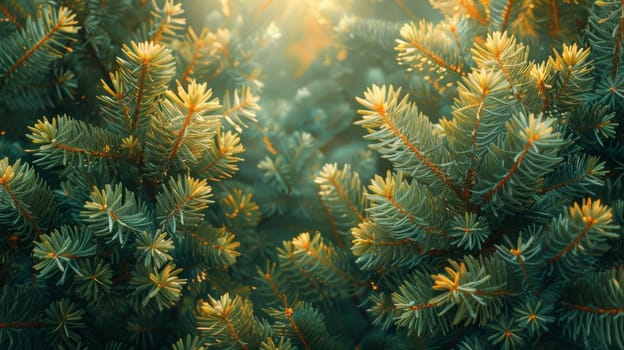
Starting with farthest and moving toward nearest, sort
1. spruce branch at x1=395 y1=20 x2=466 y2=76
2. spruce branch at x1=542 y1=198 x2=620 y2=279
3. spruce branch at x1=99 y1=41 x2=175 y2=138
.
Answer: spruce branch at x1=395 y1=20 x2=466 y2=76
spruce branch at x1=99 y1=41 x2=175 y2=138
spruce branch at x1=542 y1=198 x2=620 y2=279

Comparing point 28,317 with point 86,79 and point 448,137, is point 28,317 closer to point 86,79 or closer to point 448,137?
point 86,79

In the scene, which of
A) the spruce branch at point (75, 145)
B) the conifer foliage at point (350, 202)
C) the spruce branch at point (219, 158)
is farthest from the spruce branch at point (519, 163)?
the spruce branch at point (75, 145)

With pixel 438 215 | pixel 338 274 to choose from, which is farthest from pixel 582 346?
pixel 338 274

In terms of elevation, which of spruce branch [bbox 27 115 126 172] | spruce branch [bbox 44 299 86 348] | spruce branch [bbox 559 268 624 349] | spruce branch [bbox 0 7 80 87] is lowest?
spruce branch [bbox 44 299 86 348]

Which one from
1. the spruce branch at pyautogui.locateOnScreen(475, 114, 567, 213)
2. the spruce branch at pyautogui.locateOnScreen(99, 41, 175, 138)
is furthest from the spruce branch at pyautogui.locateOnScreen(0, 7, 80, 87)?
the spruce branch at pyautogui.locateOnScreen(475, 114, 567, 213)

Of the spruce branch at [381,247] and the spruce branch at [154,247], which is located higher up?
the spruce branch at [154,247]

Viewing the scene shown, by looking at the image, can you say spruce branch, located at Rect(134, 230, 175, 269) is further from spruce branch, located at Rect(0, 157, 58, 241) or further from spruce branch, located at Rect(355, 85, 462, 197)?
spruce branch, located at Rect(355, 85, 462, 197)

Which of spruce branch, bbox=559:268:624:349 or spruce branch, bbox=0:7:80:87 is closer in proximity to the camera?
spruce branch, bbox=559:268:624:349

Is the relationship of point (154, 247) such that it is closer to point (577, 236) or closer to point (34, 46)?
point (34, 46)

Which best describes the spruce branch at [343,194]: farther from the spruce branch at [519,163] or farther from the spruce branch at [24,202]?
the spruce branch at [24,202]
